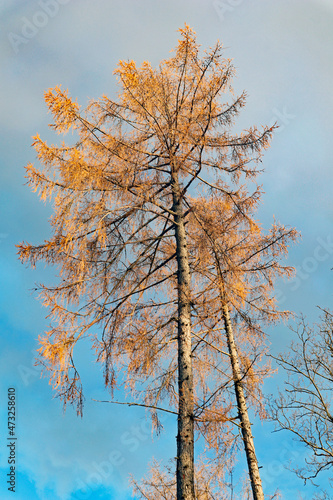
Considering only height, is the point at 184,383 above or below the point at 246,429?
above

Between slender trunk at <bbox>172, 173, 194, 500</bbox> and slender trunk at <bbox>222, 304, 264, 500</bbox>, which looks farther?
slender trunk at <bbox>222, 304, 264, 500</bbox>

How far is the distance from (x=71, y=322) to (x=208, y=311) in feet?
7.92

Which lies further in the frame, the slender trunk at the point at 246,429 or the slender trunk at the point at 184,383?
the slender trunk at the point at 246,429

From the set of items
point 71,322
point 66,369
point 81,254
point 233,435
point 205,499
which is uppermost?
point 81,254

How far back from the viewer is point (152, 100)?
706 centimetres

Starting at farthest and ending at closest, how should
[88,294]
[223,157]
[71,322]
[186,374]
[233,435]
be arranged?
[223,157] → [233,435] → [88,294] → [71,322] → [186,374]

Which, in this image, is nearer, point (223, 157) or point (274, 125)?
point (274, 125)

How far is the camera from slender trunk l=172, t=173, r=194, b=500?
4.93 meters

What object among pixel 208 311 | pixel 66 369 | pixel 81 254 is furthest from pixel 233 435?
pixel 81 254

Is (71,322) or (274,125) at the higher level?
(274,125)

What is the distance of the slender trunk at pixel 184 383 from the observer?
4.93m

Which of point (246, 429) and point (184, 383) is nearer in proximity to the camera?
point (184, 383)

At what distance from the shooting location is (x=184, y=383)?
5.62 metres

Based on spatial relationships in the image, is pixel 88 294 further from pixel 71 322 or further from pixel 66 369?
pixel 66 369
